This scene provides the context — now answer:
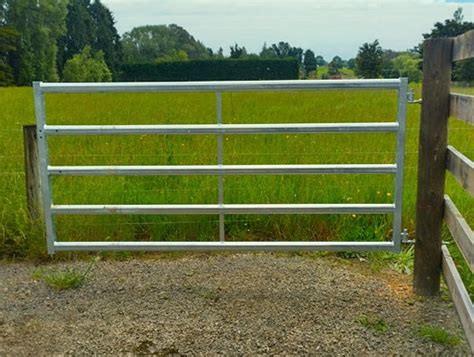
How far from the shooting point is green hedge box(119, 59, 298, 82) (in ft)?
227

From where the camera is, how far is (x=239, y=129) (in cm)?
388

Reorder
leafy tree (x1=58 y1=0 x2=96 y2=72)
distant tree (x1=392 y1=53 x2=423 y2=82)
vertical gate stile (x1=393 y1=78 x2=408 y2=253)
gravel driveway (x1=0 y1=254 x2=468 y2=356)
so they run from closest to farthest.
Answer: gravel driveway (x1=0 y1=254 x2=468 y2=356) < vertical gate stile (x1=393 y1=78 x2=408 y2=253) < distant tree (x1=392 y1=53 x2=423 y2=82) < leafy tree (x1=58 y1=0 x2=96 y2=72)

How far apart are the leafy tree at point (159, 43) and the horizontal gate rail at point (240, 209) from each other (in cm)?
11173

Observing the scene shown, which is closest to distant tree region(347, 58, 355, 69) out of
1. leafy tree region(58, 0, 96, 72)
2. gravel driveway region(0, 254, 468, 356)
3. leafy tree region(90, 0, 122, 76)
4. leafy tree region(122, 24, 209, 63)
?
gravel driveway region(0, 254, 468, 356)

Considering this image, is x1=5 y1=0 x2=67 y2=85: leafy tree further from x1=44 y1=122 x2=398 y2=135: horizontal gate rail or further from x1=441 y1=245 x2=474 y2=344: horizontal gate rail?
x1=441 y1=245 x2=474 y2=344: horizontal gate rail

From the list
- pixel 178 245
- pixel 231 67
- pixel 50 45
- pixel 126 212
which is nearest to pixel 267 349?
pixel 178 245

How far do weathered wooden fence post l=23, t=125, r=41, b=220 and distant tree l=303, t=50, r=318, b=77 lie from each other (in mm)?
64618

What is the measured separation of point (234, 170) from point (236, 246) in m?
0.57

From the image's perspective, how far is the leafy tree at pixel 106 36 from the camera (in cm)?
9384

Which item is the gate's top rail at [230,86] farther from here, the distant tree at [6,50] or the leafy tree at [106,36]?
the leafy tree at [106,36]

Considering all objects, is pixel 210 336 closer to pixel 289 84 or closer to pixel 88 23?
pixel 289 84

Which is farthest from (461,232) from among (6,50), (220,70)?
(6,50)

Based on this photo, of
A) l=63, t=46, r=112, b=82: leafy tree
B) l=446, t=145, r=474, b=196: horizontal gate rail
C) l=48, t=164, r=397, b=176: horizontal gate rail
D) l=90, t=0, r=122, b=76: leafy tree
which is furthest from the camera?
l=90, t=0, r=122, b=76: leafy tree

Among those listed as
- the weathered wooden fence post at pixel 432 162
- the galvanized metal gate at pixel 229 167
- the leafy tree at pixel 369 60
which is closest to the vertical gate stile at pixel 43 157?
the galvanized metal gate at pixel 229 167
